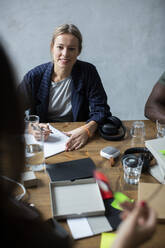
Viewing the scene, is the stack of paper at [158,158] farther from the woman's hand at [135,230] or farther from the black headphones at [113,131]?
the woman's hand at [135,230]

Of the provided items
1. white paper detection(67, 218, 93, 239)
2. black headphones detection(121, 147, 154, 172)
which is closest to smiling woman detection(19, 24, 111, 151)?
black headphones detection(121, 147, 154, 172)

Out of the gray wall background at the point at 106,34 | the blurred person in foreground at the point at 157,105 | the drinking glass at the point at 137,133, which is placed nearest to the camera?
the drinking glass at the point at 137,133

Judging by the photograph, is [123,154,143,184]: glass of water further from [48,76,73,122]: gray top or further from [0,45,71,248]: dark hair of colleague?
[48,76,73,122]: gray top

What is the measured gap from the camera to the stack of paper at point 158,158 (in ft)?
3.44

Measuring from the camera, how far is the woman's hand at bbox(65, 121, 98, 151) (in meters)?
1.31

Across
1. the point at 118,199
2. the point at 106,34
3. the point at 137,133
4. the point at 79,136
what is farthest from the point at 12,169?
the point at 106,34

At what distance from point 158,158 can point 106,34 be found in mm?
2084

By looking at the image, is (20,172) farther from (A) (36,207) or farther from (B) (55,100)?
(B) (55,100)

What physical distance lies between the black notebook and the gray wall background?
5.83 feet

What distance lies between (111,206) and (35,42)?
7.57 ft

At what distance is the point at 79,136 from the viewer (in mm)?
1363

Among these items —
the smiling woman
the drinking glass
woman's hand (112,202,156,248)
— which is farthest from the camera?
the smiling woman

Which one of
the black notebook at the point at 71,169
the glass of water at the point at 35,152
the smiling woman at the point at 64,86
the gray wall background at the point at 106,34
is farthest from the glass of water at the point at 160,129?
the gray wall background at the point at 106,34

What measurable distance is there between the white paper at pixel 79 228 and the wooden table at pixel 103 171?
15 millimetres
